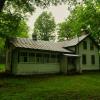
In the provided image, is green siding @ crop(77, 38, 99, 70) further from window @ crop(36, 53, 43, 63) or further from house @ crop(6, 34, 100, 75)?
window @ crop(36, 53, 43, 63)

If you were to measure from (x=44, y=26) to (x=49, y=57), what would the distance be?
36.3 meters

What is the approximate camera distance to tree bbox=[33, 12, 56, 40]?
2431 inches

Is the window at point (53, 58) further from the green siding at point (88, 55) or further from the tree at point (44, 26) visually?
the tree at point (44, 26)

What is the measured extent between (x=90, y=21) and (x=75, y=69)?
7.81 metres

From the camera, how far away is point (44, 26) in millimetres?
62094

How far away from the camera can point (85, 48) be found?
3238cm

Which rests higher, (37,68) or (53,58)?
(53,58)

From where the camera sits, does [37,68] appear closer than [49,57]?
Yes

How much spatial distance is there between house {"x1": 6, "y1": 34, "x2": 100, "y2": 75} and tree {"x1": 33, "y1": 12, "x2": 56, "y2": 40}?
100ft

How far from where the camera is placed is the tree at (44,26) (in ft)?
203

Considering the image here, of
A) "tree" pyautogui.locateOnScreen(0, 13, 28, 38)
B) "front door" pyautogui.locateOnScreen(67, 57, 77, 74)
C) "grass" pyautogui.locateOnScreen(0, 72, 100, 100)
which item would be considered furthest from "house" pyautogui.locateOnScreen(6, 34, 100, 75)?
"grass" pyautogui.locateOnScreen(0, 72, 100, 100)

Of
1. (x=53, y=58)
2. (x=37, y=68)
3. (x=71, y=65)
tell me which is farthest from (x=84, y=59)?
(x=37, y=68)

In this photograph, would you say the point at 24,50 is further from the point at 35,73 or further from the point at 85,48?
the point at 85,48

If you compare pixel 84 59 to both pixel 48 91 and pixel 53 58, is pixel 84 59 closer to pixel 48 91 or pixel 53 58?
pixel 53 58
